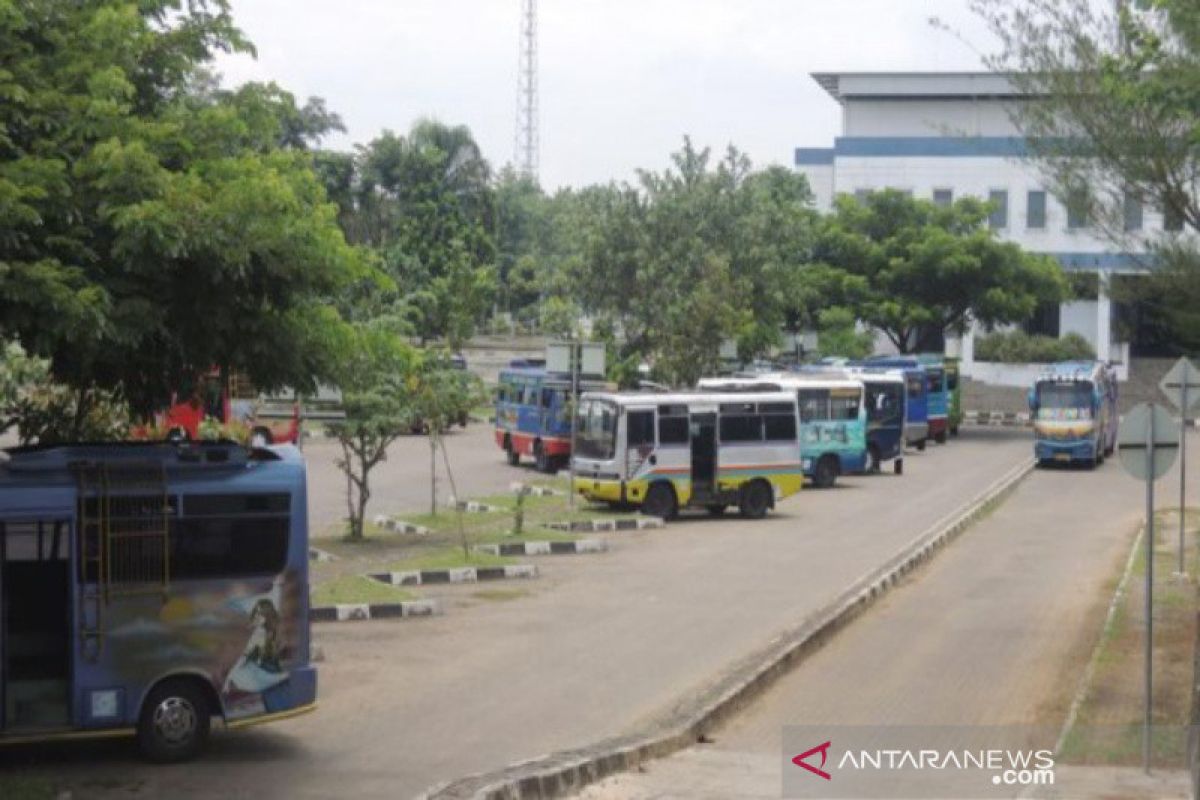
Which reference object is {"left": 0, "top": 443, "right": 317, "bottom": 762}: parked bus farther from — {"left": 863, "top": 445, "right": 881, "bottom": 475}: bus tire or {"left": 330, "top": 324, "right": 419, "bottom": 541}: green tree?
{"left": 863, "top": 445, "right": 881, "bottom": 475}: bus tire

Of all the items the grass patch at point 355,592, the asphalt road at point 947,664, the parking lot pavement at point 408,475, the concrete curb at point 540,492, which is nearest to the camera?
the asphalt road at point 947,664

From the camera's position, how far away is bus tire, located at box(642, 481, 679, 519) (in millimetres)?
32125

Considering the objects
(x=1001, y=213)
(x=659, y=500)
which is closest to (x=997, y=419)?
(x=1001, y=213)

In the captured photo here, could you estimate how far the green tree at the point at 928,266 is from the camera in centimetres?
5962

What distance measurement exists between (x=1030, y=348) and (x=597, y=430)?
4446 centimetres

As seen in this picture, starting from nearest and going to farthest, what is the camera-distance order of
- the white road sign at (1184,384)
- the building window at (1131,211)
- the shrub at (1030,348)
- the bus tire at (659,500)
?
the white road sign at (1184,384) → the building window at (1131,211) → the bus tire at (659,500) → the shrub at (1030,348)

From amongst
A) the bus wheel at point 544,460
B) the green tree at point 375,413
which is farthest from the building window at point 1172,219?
the bus wheel at point 544,460

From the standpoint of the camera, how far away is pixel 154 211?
11.9 meters

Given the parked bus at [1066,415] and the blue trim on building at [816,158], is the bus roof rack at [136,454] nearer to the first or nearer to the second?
the parked bus at [1066,415]

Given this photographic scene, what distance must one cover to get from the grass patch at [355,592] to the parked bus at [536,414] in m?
16.3

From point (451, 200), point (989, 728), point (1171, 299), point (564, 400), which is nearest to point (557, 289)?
point (564, 400)

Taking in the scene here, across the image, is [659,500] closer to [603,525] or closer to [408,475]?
[603,525]

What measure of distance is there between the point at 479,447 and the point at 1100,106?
30913 millimetres

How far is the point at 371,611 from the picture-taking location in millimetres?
20656
